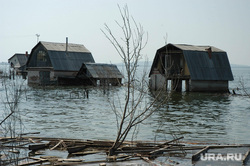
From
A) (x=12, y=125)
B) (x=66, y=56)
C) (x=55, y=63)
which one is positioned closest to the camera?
(x=12, y=125)

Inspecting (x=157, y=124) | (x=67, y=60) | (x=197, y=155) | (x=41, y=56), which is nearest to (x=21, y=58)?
(x=41, y=56)

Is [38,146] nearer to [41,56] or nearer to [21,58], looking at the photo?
[41,56]

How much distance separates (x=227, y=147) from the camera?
1232 centimetres

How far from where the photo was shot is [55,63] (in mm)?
55281

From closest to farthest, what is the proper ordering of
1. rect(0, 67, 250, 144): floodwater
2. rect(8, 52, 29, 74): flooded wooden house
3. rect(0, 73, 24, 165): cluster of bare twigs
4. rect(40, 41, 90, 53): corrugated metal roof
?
rect(0, 73, 24, 165): cluster of bare twigs < rect(0, 67, 250, 144): floodwater < rect(40, 41, 90, 53): corrugated metal roof < rect(8, 52, 29, 74): flooded wooden house

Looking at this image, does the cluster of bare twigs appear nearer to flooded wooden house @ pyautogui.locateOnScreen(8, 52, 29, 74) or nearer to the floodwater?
the floodwater

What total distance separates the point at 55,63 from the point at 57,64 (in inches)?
13.1

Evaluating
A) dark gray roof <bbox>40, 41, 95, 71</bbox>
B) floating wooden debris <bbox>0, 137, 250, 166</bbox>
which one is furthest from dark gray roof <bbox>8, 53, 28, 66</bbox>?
floating wooden debris <bbox>0, 137, 250, 166</bbox>

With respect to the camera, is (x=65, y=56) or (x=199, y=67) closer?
(x=199, y=67)

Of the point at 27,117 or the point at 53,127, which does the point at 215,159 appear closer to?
the point at 53,127

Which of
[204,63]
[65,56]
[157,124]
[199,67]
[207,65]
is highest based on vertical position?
[65,56]

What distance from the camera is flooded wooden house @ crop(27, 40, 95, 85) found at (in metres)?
55.6

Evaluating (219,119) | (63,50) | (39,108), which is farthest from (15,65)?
(219,119)

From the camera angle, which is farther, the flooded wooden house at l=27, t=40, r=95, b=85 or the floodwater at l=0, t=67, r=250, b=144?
the flooded wooden house at l=27, t=40, r=95, b=85
